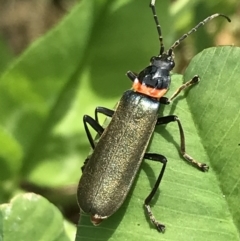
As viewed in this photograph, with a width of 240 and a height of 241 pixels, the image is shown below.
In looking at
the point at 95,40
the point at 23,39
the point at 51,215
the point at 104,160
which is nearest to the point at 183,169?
the point at 104,160

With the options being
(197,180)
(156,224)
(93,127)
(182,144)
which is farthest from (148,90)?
(156,224)

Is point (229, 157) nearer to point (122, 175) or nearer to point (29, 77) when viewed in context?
point (122, 175)

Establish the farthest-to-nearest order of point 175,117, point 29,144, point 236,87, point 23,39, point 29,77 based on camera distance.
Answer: point 23,39 → point 29,144 → point 29,77 → point 175,117 → point 236,87

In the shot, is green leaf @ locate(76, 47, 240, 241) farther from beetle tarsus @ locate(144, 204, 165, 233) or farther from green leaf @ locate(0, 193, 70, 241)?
green leaf @ locate(0, 193, 70, 241)

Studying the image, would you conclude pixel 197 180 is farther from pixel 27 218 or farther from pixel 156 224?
pixel 27 218

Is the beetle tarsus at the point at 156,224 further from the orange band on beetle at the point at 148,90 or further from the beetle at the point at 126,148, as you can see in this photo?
the orange band on beetle at the point at 148,90
